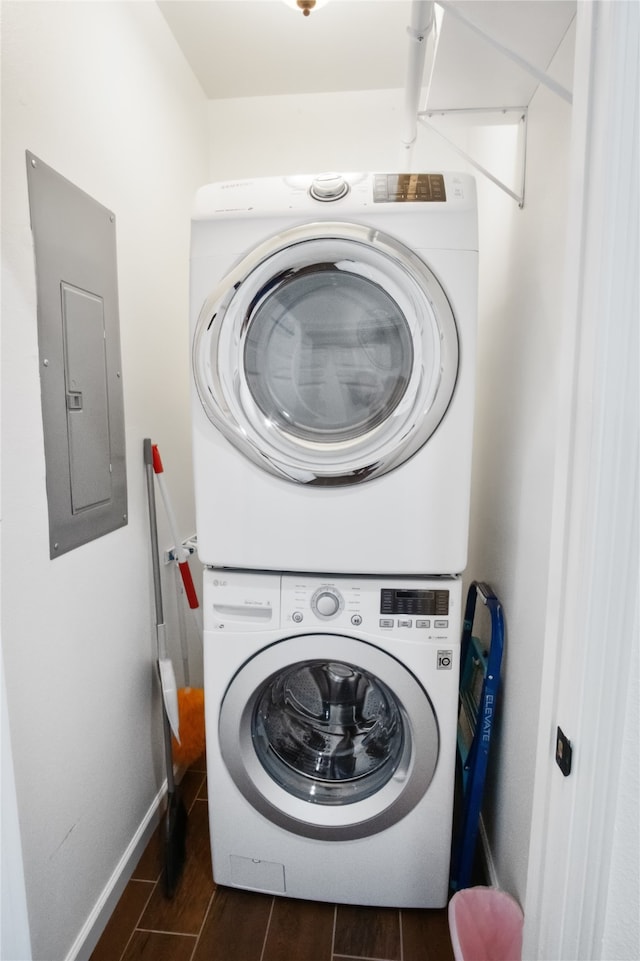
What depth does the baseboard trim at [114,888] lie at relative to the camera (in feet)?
4.12

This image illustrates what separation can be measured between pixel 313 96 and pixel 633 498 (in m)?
2.32

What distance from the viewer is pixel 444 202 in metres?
1.20

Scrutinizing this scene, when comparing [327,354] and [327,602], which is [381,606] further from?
[327,354]

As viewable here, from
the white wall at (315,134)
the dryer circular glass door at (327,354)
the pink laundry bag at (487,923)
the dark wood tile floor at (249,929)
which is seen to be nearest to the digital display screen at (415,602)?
the dryer circular glass door at (327,354)

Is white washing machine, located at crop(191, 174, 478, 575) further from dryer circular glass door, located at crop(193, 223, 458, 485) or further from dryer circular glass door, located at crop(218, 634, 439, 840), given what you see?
dryer circular glass door, located at crop(218, 634, 439, 840)

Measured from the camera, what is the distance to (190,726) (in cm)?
180

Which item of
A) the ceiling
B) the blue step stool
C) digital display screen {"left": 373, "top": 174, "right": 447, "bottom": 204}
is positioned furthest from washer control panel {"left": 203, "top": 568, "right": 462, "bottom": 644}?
the ceiling

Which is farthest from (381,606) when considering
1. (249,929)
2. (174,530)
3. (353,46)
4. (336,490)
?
(353,46)

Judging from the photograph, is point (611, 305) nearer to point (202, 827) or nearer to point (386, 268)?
point (386, 268)

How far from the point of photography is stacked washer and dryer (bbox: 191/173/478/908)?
1.21 meters

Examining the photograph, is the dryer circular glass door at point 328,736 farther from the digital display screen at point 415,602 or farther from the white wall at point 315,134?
the white wall at point 315,134

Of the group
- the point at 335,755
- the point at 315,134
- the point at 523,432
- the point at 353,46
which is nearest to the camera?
the point at 523,432

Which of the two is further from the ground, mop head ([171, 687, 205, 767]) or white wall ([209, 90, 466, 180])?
white wall ([209, 90, 466, 180])

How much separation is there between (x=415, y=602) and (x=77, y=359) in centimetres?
100
